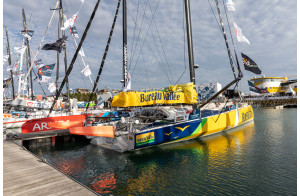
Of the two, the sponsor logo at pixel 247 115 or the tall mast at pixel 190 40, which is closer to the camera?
the tall mast at pixel 190 40

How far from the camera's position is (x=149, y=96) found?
13.1m

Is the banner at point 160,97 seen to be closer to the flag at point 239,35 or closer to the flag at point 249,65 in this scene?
the flag at point 249,65

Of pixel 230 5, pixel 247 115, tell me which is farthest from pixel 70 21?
pixel 247 115

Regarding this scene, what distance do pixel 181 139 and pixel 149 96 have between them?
4326mm

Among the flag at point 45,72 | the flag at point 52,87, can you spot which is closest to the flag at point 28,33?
the flag at point 45,72

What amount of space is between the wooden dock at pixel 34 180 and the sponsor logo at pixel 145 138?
5.42 meters

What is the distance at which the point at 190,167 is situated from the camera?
9.44 meters

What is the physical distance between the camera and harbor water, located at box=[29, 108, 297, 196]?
23.9 feet

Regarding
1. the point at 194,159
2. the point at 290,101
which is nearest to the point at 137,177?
the point at 194,159

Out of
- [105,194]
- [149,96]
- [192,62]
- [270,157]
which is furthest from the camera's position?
[192,62]

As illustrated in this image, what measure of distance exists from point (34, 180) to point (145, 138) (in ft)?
22.0

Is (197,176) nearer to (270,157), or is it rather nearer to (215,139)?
(270,157)

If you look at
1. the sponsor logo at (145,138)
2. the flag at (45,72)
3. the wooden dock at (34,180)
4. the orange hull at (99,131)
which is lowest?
the wooden dock at (34,180)

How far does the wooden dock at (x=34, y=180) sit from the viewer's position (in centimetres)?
559
